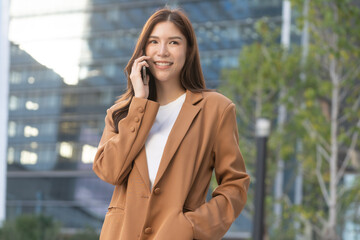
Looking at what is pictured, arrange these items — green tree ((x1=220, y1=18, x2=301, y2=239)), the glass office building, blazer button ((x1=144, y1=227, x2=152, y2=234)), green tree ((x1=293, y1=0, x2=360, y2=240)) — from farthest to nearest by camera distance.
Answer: the glass office building < green tree ((x1=220, y1=18, x2=301, y2=239)) < green tree ((x1=293, y1=0, x2=360, y2=240)) < blazer button ((x1=144, y1=227, x2=152, y2=234))

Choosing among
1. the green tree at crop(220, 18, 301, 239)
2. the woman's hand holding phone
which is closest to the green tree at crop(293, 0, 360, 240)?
the green tree at crop(220, 18, 301, 239)

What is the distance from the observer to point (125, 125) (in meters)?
1.68

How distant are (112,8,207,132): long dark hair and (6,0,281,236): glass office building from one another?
1808 cm

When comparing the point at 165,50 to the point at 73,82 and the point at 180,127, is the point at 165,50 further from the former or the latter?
the point at 73,82

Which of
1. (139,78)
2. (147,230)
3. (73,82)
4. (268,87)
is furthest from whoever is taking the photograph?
(73,82)

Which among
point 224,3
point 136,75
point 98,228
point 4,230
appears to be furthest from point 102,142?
point 98,228

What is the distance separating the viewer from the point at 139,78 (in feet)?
5.62

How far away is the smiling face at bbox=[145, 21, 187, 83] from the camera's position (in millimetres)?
1739

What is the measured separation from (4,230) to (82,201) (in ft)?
19.0

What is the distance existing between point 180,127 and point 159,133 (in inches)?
2.8

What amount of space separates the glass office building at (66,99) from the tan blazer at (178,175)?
18.2 m

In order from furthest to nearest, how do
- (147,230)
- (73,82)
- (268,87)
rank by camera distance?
(73,82) → (268,87) → (147,230)

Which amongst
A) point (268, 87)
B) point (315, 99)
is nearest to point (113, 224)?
point (315, 99)

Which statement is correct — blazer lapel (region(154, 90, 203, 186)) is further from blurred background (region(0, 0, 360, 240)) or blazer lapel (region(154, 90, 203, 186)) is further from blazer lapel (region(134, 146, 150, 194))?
blurred background (region(0, 0, 360, 240))
